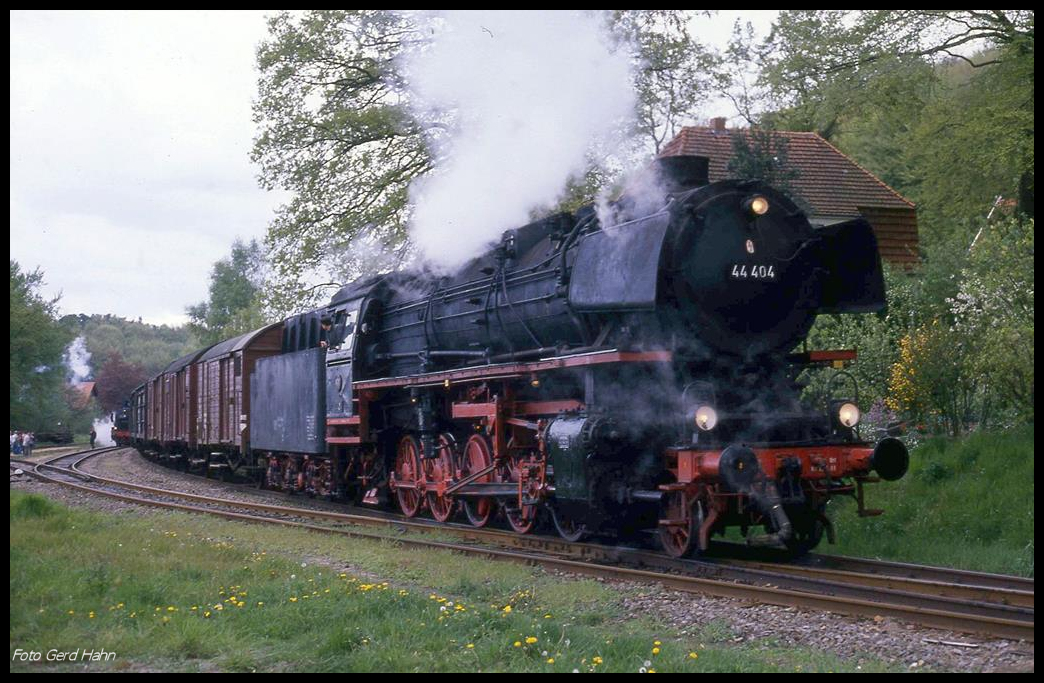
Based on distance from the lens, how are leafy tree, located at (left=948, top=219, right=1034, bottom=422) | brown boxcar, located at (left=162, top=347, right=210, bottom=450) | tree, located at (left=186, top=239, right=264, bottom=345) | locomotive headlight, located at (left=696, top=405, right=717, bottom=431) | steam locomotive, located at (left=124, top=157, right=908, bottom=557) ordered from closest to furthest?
locomotive headlight, located at (left=696, top=405, right=717, bottom=431), steam locomotive, located at (left=124, top=157, right=908, bottom=557), leafy tree, located at (left=948, top=219, right=1034, bottom=422), brown boxcar, located at (left=162, top=347, right=210, bottom=450), tree, located at (left=186, top=239, right=264, bottom=345)

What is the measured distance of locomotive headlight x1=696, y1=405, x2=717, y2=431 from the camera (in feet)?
29.0

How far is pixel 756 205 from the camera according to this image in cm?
920

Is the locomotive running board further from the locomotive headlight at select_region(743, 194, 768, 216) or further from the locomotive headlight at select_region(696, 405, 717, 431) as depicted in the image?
the locomotive headlight at select_region(743, 194, 768, 216)

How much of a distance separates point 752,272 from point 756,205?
1.94 feet

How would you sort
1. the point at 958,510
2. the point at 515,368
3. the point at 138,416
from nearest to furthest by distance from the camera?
the point at 515,368, the point at 958,510, the point at 138,416

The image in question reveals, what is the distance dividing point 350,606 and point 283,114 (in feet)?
47.9

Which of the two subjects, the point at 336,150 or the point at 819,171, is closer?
the point at 336,150

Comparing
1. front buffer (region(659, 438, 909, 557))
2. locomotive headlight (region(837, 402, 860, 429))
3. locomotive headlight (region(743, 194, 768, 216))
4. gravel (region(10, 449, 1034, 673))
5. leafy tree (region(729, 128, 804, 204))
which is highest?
leafy tree (region(729, 128, 804, 204))

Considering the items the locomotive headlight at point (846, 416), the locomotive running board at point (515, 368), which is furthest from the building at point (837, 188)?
the locomotive headlight at point (846, 416)

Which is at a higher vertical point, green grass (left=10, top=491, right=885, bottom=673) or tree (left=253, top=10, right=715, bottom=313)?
tree (left=253, top=10, right=715, bottom=313)

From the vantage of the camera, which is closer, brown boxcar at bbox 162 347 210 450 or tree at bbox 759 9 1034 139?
tree at bbox 759 9 1034 139

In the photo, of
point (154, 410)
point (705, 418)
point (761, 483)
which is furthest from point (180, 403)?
point (761, 483)

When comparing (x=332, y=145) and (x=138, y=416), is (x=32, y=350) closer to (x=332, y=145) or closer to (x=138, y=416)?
(x=138, y=416)

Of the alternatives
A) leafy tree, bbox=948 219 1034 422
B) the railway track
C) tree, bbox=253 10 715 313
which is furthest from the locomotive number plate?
tree, bbox=253 10 715 313
